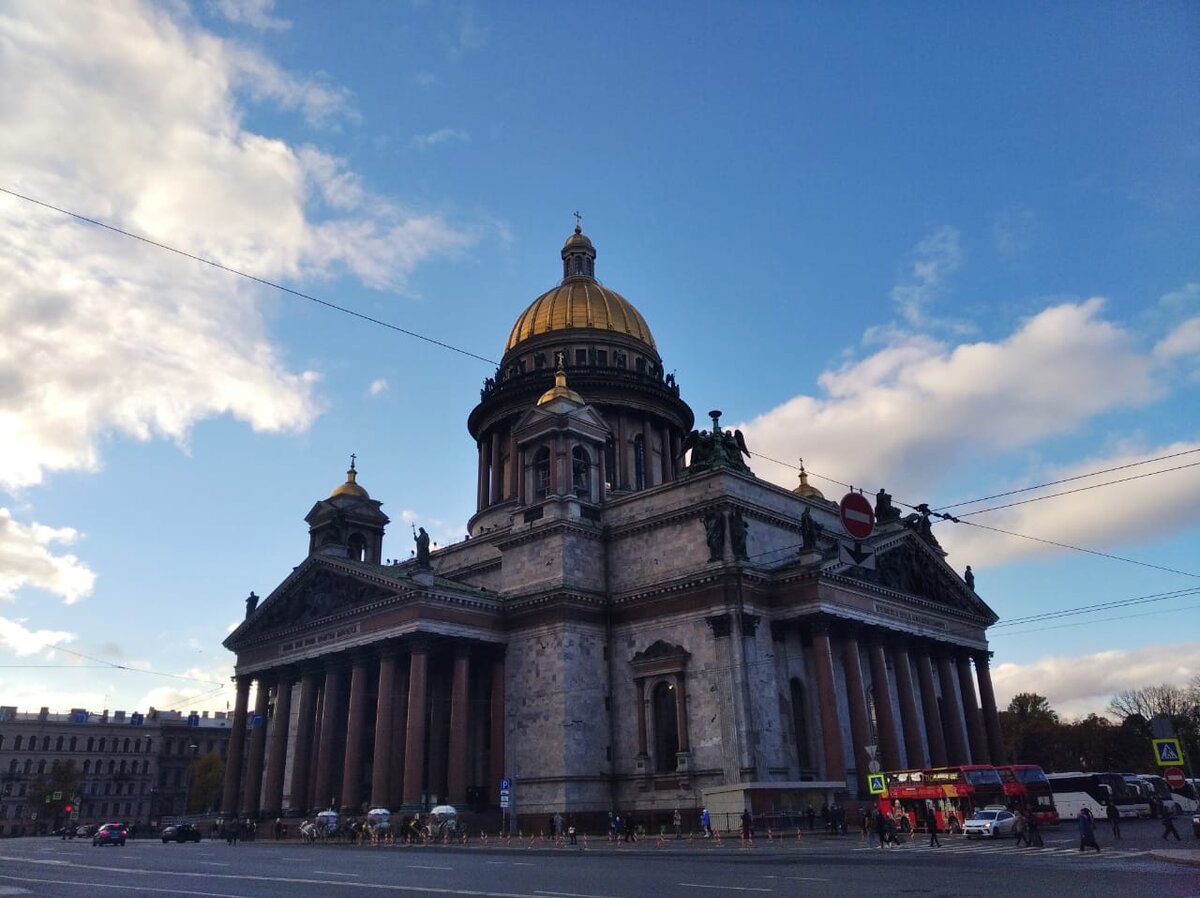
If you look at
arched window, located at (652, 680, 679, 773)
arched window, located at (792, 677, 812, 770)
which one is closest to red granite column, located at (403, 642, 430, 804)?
arched window, located at (652, 680, 679, 773)

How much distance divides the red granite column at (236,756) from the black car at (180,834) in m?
2.00

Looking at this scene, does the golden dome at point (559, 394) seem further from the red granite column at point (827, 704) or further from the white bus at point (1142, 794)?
the white bus at point (1142, 794)

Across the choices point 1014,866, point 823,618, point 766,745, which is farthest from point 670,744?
point 1014,866

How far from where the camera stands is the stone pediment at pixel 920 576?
163 ft

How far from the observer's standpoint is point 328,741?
50.5m

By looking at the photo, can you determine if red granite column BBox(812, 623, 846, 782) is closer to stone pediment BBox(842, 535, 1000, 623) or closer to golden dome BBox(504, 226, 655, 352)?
stone pediment BBox(842, 535, 1000, 623)

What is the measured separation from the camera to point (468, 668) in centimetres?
4841

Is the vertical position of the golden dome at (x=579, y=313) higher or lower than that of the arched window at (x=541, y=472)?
higher

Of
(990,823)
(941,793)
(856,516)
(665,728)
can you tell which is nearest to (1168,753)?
(856,516)

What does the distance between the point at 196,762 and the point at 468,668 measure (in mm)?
84818

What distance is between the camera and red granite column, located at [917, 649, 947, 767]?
4978cm

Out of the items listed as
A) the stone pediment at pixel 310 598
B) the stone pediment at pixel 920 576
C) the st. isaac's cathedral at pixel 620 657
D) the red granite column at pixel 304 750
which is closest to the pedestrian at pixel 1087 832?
the st. isaac's cathedral at pixel 620 657

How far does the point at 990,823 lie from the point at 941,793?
3878 millimetres

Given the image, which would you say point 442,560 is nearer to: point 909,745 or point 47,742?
point 909,745
